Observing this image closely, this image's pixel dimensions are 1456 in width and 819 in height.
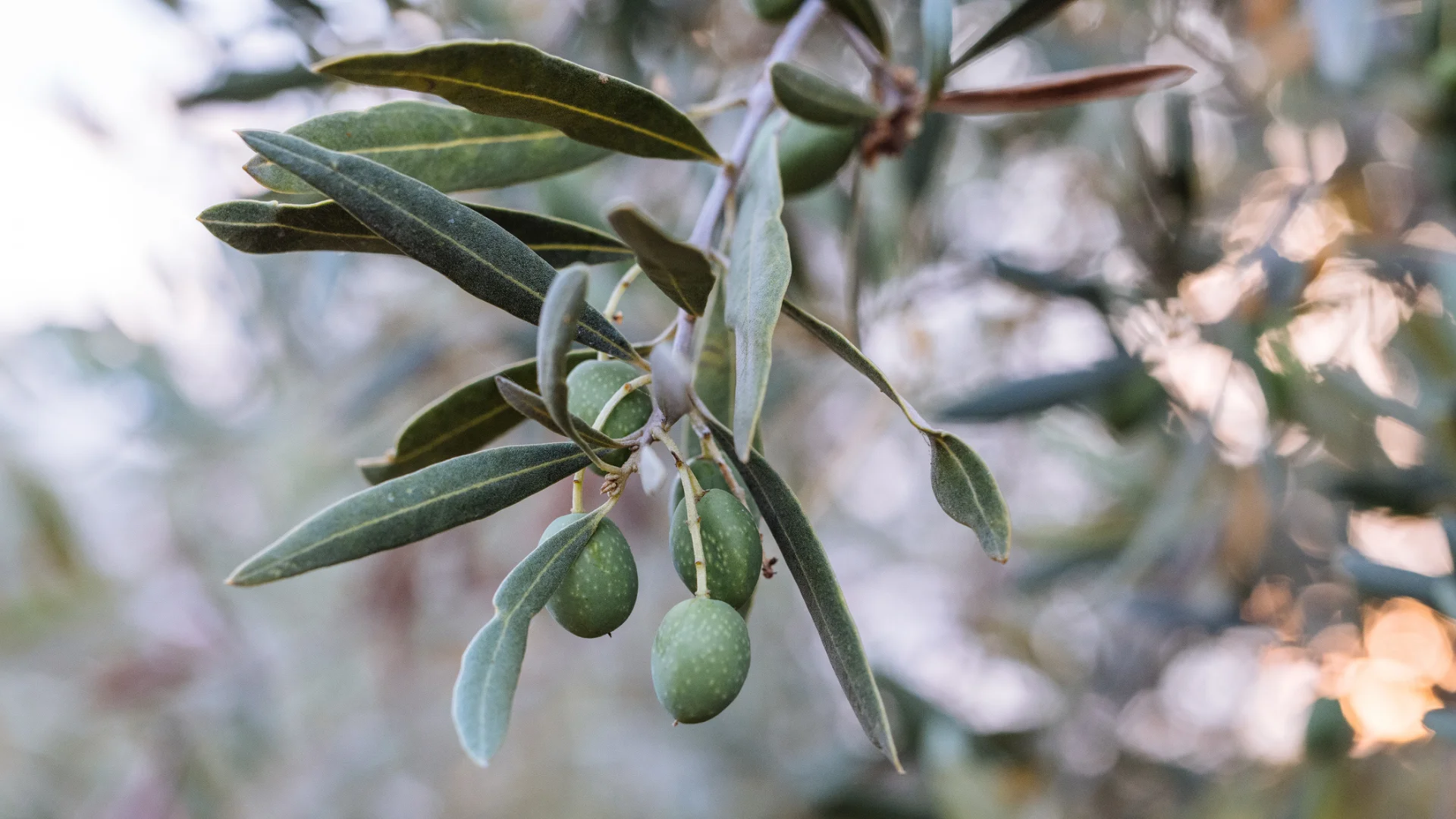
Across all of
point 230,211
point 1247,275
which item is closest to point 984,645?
point 1247,275

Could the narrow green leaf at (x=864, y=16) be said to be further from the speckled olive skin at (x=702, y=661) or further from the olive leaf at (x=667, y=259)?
the speckled olive skin at (x=702, y=661)

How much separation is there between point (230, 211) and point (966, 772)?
135cm

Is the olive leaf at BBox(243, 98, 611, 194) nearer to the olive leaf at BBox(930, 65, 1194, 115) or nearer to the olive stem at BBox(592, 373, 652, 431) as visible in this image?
the olive stem at BBox(592, 373, 652, 431)

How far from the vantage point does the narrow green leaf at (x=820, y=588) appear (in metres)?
0.55

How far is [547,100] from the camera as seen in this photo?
0.61 metres

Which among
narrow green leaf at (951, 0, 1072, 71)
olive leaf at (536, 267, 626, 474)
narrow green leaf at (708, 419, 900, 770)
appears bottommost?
narrow green leaf at (708, 419, 900, 770)

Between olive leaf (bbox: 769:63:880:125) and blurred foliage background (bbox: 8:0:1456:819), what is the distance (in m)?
0.30

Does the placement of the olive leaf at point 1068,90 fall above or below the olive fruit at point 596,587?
above

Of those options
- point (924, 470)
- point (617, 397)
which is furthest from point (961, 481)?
point (924, 470)

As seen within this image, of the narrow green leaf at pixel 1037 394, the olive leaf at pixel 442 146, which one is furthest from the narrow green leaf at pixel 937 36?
the narrow green leaf at pixel 1037 394

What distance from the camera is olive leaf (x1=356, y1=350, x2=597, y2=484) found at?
0.71m

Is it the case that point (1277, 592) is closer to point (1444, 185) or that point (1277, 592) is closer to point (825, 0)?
point (1444, 185)

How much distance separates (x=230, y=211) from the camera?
1.87ft

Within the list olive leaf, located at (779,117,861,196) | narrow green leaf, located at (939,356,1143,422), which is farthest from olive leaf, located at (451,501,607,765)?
narrow green leaf, located at (939,356,1143,422)
